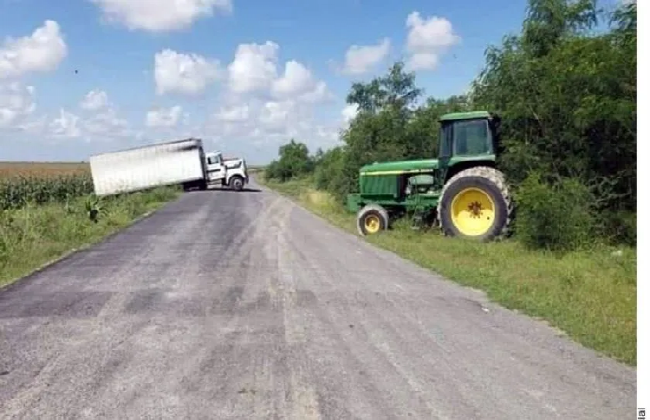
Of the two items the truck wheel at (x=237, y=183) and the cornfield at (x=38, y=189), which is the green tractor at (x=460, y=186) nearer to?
the cornfield at (x=38, y=189)

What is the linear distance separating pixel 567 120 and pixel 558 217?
2648mm

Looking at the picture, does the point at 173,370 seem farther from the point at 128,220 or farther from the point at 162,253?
the point at 128,220

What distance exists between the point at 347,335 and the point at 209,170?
4331 cm

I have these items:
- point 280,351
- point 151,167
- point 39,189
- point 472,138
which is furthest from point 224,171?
point 280,351

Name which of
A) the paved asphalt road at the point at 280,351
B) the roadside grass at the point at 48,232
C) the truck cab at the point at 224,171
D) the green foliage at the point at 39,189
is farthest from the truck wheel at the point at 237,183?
the paved asphalt road at the point at 280,351

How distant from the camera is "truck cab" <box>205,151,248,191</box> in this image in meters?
49.3

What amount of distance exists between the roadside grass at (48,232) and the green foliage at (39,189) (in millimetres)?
8123

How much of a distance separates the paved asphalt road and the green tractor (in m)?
5.12

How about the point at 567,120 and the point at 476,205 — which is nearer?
the point at 567,120

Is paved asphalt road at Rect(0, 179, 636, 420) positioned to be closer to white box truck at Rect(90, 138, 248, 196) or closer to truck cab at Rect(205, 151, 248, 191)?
white box truck at Rect(90, 138, 248, 196)

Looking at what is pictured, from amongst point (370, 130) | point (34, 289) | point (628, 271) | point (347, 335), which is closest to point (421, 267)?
point (628, 271)

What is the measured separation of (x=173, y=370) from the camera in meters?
5.68

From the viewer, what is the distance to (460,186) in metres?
16.3

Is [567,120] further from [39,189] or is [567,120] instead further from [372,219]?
[39,189]
